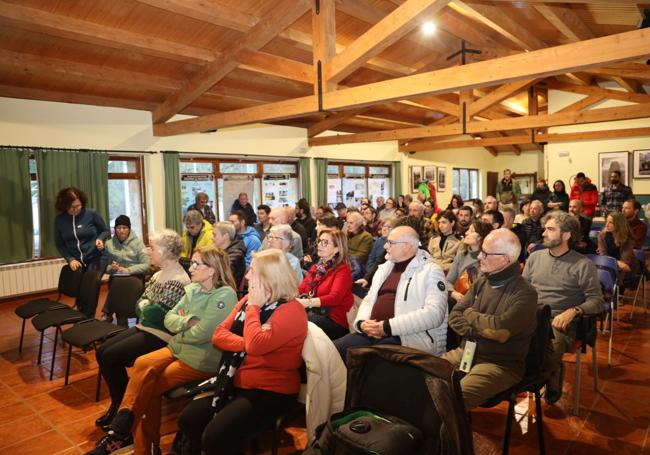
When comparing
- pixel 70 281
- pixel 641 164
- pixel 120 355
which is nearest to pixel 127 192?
pixel 70 281

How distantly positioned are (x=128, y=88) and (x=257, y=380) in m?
6.18

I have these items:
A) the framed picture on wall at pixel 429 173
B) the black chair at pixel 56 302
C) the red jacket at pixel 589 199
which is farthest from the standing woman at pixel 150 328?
the framed picture on wall at pixel 429 173

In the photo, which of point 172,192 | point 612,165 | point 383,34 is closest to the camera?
point 383,34

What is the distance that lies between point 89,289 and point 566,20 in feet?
22.3

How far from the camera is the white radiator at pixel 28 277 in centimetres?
619

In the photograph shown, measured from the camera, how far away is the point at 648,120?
32.3ft

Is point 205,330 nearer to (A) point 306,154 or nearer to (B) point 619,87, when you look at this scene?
(A) point 306,154

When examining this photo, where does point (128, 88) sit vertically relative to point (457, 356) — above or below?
above

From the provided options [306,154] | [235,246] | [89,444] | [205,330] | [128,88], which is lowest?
[89,444]

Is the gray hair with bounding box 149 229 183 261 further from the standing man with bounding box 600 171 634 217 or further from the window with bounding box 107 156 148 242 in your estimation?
the standing man with bounding box 600 171 634 217

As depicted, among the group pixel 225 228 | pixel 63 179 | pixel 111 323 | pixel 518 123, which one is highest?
pixel 518 123

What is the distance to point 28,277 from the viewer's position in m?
6.39

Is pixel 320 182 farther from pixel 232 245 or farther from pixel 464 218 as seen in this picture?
pixel 232 245

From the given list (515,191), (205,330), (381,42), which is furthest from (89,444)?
(515,191)
